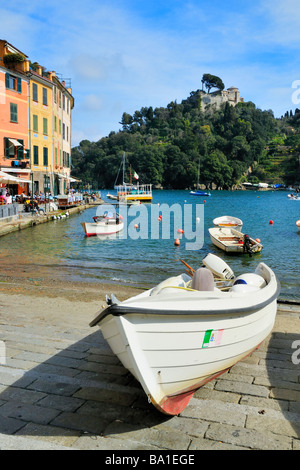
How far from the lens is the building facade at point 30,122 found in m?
33.7

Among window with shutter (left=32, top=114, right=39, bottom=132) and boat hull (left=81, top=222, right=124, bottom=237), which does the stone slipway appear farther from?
window with shutter (left=32, top=114, right=39, bottom=132)

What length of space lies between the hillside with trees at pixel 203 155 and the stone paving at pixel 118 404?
427ft

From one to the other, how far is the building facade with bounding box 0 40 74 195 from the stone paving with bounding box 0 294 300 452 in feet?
89.0

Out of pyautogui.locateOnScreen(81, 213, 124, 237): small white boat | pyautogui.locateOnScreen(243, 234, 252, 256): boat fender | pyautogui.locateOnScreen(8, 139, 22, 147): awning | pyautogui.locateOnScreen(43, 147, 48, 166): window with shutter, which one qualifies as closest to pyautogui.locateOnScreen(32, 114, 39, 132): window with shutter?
pyautogui.locateOnScreen(43, 147, 48, 166): window with shutter

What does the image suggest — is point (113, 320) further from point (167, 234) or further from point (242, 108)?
point (242, 108)

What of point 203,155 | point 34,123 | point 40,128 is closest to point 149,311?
point 34,123

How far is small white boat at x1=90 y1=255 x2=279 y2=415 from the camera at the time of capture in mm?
4121

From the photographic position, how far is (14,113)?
113ft

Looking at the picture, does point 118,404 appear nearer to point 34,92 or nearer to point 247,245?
point 247,245

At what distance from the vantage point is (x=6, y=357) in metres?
5.89

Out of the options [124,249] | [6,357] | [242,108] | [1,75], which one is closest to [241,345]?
[6,357]

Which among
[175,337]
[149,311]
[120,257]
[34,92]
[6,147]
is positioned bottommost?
[120,257]

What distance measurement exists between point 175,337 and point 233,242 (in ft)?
60.6
